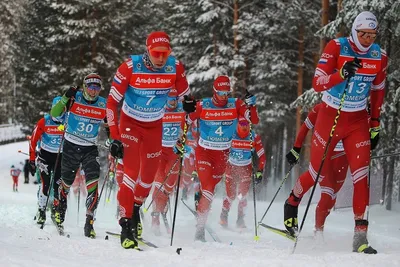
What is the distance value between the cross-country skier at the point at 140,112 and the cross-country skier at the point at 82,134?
5.22 feet

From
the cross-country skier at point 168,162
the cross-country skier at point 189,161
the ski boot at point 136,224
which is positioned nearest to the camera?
the ski boot at point 136,224

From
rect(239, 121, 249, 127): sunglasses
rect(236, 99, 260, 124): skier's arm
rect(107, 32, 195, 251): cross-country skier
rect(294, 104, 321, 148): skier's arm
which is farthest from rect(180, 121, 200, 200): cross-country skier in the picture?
rect(107, 32, 195, 251): cross-country skier

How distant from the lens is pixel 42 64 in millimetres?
29391

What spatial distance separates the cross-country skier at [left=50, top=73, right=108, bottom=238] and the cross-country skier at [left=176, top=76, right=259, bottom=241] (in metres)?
1.44

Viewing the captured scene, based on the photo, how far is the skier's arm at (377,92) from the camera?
667cm

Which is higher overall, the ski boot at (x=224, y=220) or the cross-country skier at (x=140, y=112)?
the cross-country skier at (x=140, y=112)

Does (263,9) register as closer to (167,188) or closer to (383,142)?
(383,142)

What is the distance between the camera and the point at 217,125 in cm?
988

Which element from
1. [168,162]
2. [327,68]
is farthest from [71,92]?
[327,68]

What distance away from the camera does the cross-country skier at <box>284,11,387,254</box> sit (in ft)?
21.0

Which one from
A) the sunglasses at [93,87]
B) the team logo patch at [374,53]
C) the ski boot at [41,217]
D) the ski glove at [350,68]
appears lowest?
the ski boot at [41,217]

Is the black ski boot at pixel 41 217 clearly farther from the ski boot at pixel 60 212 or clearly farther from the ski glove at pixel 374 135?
the ski glove at pixel 374 135

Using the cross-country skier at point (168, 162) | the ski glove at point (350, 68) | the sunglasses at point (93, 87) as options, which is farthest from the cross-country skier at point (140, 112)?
the cross-country skier at point (168, 162)

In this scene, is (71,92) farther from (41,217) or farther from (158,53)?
(41,217)
